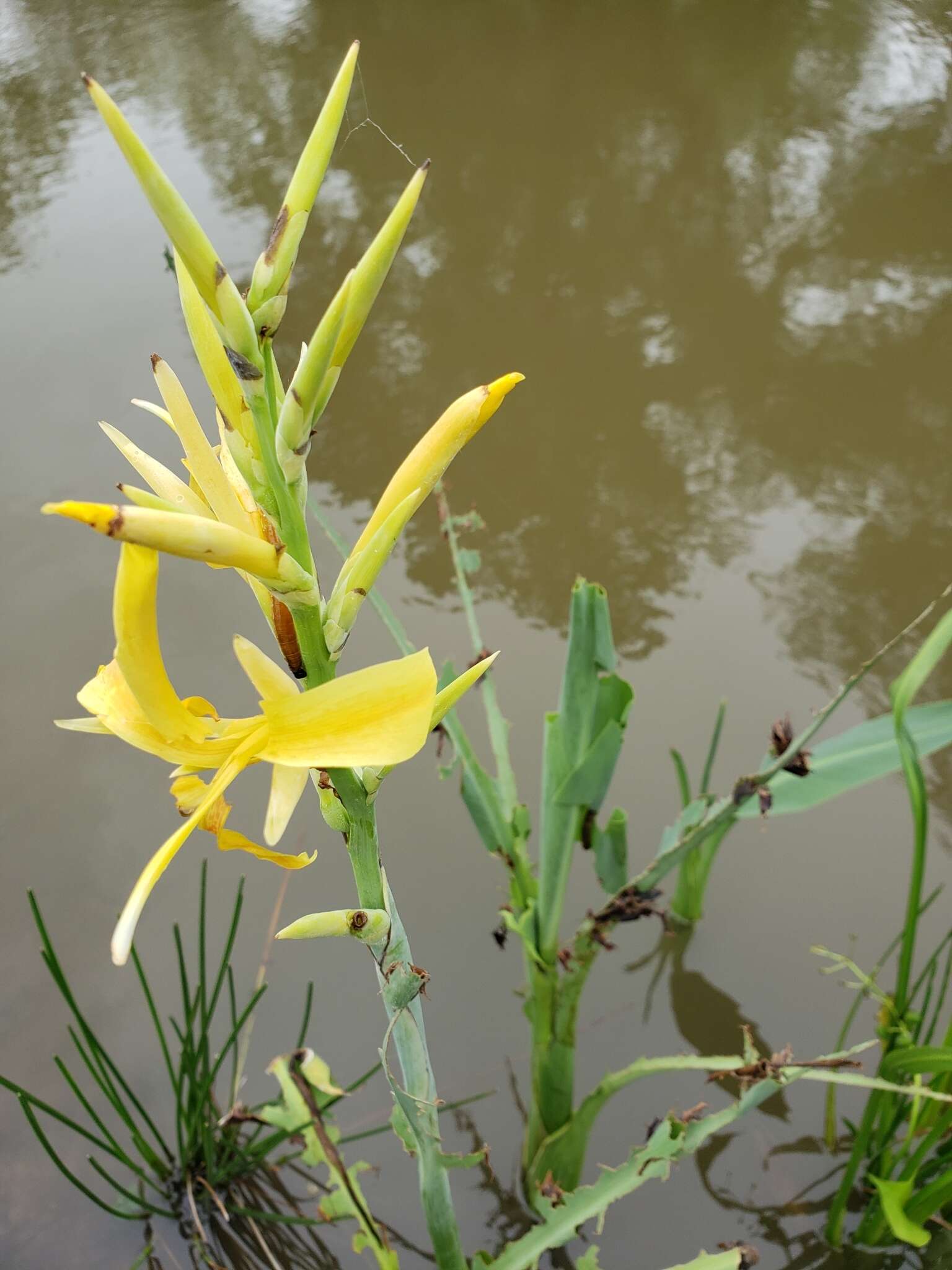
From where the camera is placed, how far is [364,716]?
41cm

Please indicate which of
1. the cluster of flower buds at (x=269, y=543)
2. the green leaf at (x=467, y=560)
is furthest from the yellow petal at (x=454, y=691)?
the green leaf at (x=467, y=560)

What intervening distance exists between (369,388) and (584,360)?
52cm

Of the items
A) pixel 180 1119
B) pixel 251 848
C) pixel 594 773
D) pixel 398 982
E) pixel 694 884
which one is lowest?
pixel 694 884

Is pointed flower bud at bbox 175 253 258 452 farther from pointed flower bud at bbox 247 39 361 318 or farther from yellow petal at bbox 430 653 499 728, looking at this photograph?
yellow petal at bbox 430 653 499 728

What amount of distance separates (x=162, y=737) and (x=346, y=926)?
0.14m

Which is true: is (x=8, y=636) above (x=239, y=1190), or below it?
above

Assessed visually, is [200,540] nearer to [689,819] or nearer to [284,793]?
[284,793]

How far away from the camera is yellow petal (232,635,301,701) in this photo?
434 mm

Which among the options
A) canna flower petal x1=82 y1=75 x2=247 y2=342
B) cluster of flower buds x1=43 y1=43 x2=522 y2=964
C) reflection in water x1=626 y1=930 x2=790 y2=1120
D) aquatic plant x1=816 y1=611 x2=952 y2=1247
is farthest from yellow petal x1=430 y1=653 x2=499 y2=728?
reflection in water x1=626 y1=930 x2=790 y2=1120

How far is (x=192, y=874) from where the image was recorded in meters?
1.33

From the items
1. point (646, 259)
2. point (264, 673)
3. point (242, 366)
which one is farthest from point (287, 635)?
point (646, 259)

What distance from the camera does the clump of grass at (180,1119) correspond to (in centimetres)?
87

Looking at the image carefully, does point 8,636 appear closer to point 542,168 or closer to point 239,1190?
point 239,1190

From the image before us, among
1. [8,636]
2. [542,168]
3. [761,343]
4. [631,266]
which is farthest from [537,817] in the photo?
[542,168]
